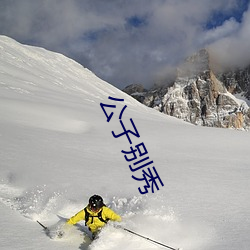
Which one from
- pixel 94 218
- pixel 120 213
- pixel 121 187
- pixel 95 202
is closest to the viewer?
pixel 95 202

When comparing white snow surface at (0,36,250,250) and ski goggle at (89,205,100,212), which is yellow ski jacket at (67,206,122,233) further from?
white snow surface at (0,36,250,250)

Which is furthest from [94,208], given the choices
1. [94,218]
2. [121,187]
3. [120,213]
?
[121,187]

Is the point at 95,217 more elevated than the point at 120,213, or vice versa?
the point at 95,217

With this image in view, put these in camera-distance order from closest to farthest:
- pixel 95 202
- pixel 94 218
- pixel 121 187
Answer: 1. pixel 95 202
2. pixel 94 218
3. pixel 121 187

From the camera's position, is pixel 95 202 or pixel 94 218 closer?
pixel 95 202

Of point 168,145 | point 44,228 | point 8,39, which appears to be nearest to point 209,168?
point 168,145

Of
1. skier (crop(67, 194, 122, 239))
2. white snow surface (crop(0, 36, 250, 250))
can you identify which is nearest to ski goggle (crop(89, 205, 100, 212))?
skier (crop(67, 194, 122, 239))

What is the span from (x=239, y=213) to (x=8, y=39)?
68.4 metres

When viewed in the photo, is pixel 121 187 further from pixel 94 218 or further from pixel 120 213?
pixel 94 218

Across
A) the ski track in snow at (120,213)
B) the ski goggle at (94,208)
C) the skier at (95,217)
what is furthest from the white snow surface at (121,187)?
the ski goggle at (94,208)

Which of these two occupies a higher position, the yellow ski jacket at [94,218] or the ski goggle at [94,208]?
the ski goggle at [94,208]

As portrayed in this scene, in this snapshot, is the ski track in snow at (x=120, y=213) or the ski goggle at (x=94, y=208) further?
the ski goggle at (x=94, y=208)

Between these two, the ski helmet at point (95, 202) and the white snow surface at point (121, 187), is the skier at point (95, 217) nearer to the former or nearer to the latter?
the ski helmet at point (95, 202)

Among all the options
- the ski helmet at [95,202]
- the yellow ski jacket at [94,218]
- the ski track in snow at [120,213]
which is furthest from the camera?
the yellow ski jacket at [94,218]
